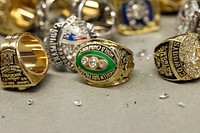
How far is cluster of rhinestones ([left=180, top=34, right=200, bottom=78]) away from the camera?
1.29 metres

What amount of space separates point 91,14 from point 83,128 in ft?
2.19

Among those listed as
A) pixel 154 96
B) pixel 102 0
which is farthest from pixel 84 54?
pixel 102 0

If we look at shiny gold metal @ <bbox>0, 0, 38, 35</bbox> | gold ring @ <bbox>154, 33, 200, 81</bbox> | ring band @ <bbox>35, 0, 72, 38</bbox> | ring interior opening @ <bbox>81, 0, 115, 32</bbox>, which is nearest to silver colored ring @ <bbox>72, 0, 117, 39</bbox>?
ring interior opening @ <bbox>81, 0, 115, 32</bbox>

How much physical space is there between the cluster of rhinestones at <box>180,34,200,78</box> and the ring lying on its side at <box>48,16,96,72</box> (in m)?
0.32

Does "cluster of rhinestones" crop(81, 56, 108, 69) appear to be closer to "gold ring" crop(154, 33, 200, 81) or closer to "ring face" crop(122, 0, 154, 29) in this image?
"gold ring" crop(154, 33, 200, 81)

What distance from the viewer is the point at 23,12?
1767 millimetres

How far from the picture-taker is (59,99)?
1287 mm

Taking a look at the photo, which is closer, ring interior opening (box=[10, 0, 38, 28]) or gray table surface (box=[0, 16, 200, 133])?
gray table surface (box=[0, 16, 200, 133])


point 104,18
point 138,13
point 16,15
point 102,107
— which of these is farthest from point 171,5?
point 102,107

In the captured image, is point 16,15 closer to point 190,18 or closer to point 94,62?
point 94,62

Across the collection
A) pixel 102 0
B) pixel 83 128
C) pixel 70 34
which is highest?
pixel 102 0

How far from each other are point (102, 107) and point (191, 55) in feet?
1.03

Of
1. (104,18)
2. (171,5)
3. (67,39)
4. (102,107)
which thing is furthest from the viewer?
(171,5)

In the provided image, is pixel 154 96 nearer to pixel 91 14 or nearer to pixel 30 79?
pixel 30 79
